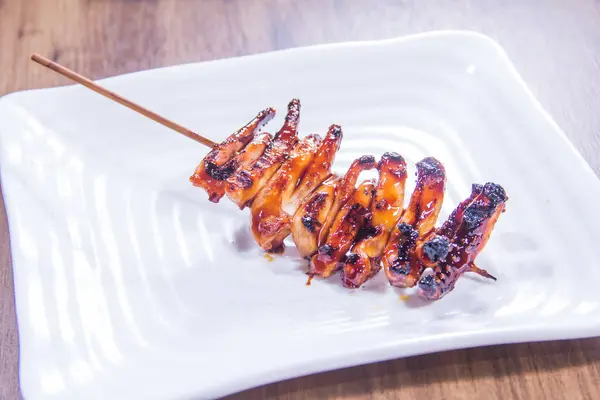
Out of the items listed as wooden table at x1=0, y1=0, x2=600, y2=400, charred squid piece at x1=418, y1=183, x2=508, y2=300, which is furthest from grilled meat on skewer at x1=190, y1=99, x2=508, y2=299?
wooden table at x1=0, y1=0, x2=600, y2=400

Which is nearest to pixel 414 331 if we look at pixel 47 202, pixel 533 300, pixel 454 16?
pixel 533 300

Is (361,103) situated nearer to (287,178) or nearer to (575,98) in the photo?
(287,178)

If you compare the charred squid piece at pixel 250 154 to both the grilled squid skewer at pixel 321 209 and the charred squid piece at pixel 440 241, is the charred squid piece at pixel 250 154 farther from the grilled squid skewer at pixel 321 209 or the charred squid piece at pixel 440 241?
the charred squid piece at pixel 440 241

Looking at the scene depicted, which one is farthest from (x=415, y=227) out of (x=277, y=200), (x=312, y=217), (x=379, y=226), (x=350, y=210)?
(x=277, y=200)

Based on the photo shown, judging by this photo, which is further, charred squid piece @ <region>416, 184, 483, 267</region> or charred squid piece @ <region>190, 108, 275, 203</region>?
charred squid piece @ <region>190, 108, 275, 203</region>

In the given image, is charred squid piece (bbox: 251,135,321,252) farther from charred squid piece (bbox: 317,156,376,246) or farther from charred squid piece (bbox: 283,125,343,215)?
charred squid piece (bbox: 317,156,376,246)

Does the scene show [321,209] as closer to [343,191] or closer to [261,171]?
[343,191]
